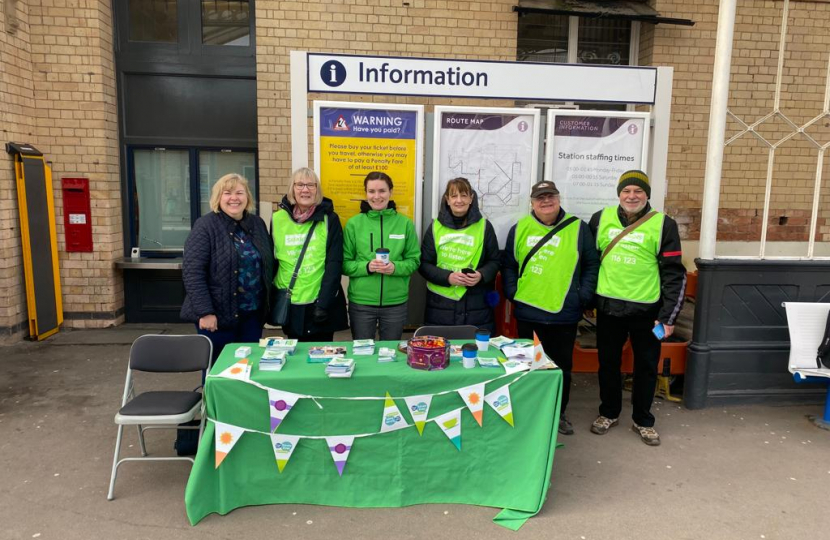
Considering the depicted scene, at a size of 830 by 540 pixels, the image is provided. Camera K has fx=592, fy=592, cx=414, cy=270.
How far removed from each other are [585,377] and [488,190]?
6.91 feet

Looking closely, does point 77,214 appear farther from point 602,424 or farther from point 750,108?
point 750,108

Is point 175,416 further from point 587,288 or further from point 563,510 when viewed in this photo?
point 587,288

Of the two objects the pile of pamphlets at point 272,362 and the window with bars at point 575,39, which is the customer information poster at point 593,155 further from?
the pile of pamphlets at point 272,362

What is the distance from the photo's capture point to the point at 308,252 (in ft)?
12.9

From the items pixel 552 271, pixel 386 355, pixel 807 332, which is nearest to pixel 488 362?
pixel 386 355

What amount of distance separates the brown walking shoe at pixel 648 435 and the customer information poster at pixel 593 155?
68.3 inches

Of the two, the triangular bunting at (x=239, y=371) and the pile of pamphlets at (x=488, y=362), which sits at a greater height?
the pile of pamphlets at (x=488, y=362)

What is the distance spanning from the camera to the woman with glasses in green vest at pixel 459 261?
409cm

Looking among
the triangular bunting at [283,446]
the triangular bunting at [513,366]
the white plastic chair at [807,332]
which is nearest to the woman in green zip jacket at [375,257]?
the triangular bunting at [513,366]

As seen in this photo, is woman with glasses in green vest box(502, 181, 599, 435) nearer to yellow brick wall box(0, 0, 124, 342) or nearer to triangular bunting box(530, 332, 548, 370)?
triangular bunting box(530, 332, 548, 370)

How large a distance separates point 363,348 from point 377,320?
731 mm

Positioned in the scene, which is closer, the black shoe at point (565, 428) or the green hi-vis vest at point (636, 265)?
the green hi-vis vest at point (636, 265)

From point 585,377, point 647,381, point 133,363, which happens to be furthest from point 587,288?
point 133,363

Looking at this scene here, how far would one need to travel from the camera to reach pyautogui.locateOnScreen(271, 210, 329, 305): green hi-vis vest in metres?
3.94
